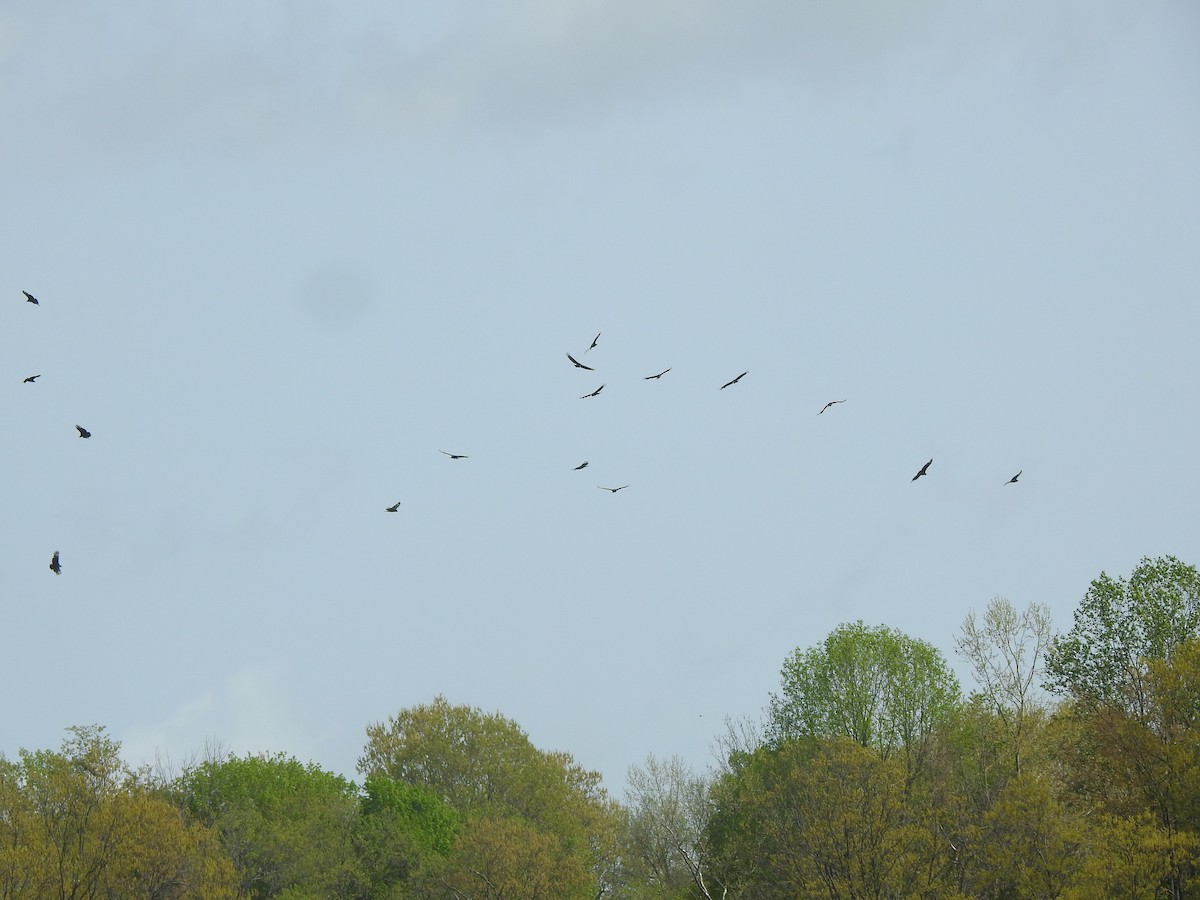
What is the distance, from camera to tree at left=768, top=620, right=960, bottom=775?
7525 centimetres

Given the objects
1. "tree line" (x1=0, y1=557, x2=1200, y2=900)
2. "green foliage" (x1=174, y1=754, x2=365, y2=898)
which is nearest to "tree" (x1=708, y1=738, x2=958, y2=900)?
"tree line" (x1=0, y1=557, x2=1200, y2=900)

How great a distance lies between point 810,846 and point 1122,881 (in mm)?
12750

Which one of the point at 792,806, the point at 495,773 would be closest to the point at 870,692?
the point at 792,806

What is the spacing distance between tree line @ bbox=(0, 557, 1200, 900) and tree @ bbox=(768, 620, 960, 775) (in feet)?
0.42

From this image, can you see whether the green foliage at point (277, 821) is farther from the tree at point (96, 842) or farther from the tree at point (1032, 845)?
the tree at point (1032, 845)

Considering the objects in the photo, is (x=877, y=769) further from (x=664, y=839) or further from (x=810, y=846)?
(x=664, y=839)

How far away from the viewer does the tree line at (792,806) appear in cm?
5188

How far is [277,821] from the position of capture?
8156 centimetres

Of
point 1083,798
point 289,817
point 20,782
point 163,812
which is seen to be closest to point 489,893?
point 163,812

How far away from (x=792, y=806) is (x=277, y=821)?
111 feet

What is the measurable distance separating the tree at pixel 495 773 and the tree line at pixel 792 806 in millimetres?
202

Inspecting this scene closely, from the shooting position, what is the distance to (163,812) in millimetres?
61875

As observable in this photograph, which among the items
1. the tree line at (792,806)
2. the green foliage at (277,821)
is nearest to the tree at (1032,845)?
the tree line at (792,806)

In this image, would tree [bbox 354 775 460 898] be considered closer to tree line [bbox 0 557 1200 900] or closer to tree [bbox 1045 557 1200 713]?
tree line [bbox 0 557 1200 900]
